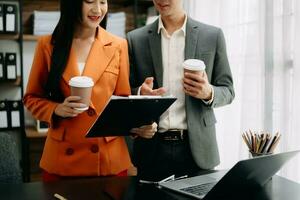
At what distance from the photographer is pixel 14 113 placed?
10.6 feet

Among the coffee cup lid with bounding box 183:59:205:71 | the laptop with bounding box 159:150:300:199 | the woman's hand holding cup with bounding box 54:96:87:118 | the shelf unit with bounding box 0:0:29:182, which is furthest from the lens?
the shelf unit with bounding box 0:0:29:182

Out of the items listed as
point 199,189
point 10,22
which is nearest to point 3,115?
point 10,22

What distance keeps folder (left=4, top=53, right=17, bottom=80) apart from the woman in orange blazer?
1.77 meters

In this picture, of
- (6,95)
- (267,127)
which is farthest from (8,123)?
(267,127)

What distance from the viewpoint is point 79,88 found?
1.29 m

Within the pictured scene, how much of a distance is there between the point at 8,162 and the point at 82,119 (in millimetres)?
317

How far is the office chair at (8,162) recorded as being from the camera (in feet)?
4.67

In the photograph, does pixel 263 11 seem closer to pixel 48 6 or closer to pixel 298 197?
pixel 298 197

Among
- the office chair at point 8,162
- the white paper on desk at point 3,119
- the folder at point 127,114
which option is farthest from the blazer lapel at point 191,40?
the white paper on desk at point 3,119

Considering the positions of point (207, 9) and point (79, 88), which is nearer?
point (79, 88)

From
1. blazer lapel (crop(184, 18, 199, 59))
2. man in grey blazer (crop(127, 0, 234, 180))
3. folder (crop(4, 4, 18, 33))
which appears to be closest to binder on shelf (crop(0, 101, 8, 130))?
folder (crop(4, 4, 18, 33))

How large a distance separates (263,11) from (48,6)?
2.16 m

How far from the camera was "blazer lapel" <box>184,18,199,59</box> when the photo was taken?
179cm

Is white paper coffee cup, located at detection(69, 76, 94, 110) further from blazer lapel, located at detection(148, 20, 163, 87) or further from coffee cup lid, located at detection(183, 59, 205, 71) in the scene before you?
blazer lapel, located at detection(148, 20, 163, 87)
